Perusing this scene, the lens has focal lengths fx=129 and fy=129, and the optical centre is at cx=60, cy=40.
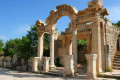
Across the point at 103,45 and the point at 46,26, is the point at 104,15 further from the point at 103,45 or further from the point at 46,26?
the point at 46,26

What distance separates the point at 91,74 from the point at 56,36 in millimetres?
9976

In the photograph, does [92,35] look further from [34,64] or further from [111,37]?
[34,64]

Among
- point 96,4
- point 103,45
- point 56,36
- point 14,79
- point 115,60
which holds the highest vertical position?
point 96,4

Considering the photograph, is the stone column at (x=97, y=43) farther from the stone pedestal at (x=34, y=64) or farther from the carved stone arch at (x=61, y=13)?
the stone pedestal at (x=34, y=64)

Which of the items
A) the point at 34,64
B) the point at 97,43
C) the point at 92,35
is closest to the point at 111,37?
the point at 92,35

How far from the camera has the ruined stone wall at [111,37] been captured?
1017 cm

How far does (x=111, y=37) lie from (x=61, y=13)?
4.71 m

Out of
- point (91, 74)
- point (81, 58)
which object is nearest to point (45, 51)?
point (81, 58)

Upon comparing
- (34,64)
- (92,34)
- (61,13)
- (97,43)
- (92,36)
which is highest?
(61,13)

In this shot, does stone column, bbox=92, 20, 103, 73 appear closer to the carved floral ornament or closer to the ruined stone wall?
the ruined stone wall

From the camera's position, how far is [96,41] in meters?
8.80

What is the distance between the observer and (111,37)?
35.8 feet

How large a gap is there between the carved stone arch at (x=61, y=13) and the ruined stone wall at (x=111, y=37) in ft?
9.14

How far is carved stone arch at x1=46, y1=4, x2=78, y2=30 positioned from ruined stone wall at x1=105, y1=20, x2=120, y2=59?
2.79 metres
